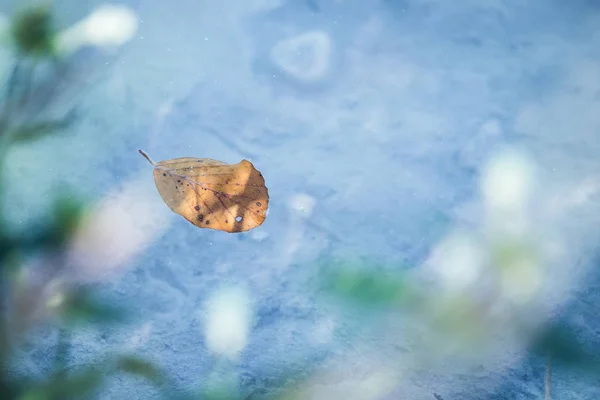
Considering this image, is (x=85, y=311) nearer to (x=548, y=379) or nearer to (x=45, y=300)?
(x=45, y=300)

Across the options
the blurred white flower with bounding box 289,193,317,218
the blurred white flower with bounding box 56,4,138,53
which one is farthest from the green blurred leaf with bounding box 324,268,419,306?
the blurred white flower with bounding box 56,4,138,53

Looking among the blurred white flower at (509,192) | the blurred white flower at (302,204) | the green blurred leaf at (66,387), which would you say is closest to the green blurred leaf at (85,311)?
the green blurred leaf at (66,387)

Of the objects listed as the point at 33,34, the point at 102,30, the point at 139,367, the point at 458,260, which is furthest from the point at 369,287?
the point at 33,34

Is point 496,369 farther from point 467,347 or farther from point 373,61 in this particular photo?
point 373,61

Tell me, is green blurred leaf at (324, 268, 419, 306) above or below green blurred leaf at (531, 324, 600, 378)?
below

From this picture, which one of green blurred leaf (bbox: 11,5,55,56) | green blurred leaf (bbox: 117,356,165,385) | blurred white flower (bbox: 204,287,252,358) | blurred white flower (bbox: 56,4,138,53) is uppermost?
blurred white flower (bbox: 56,4,138,53)

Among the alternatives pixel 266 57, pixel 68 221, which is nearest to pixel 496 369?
pixel 266 57

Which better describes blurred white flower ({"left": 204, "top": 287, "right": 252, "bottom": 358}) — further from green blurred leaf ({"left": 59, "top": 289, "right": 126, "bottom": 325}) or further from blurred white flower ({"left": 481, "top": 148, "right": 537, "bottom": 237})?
blurred white flower ({"left": 481, "top": 148, "right": 537, "bottom": 237})
